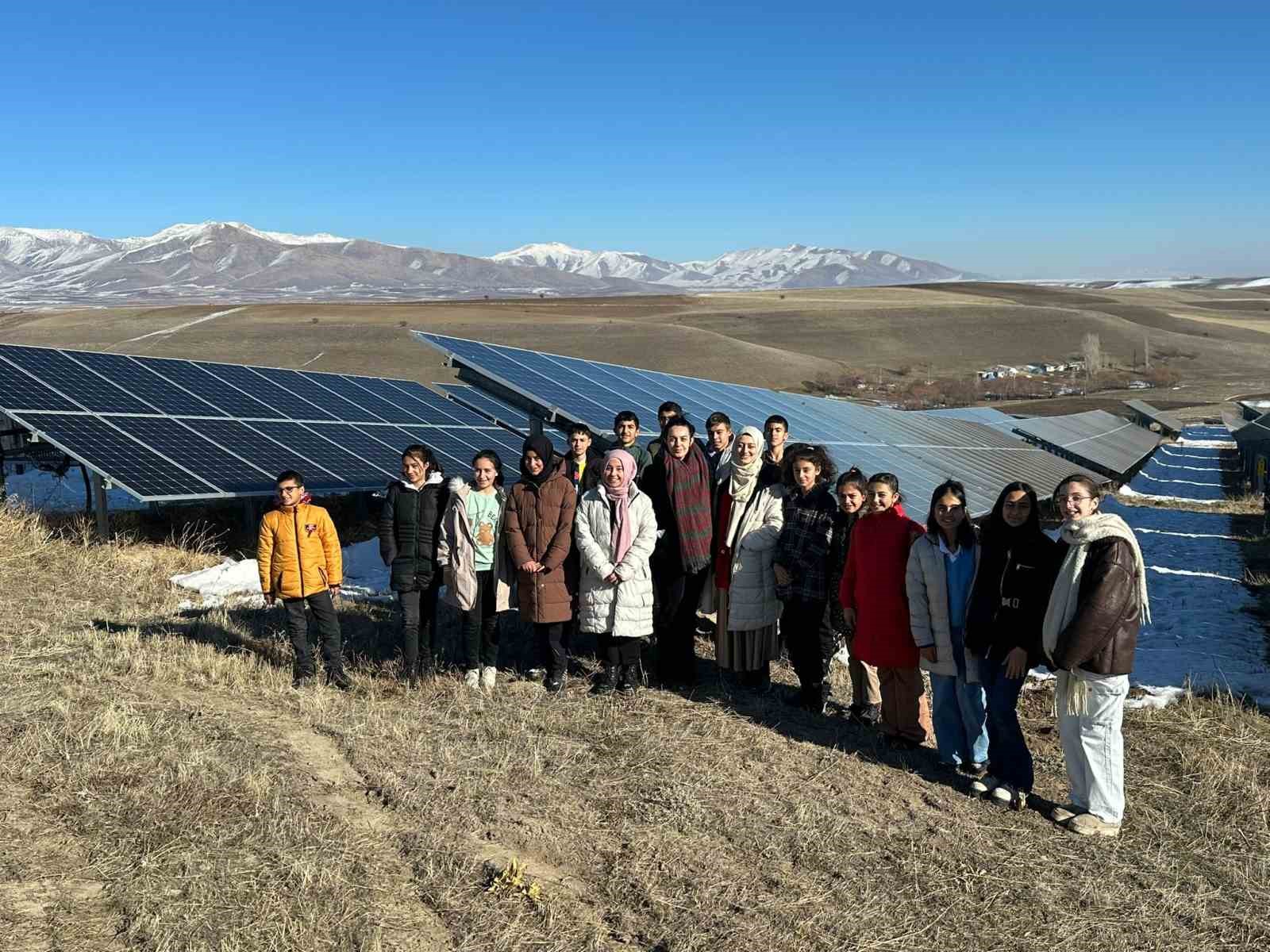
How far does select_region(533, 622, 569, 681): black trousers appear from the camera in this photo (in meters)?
7.52

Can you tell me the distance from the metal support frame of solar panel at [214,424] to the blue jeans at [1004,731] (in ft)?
27.1

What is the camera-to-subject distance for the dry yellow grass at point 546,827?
446 centimetres

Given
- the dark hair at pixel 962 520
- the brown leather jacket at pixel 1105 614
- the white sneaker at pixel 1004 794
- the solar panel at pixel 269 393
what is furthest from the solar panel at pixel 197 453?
the brown leather jacket at pixel 1105 614

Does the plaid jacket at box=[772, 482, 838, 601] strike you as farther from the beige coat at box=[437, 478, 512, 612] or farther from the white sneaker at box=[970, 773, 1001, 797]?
the beige coat at box=[437, 478, 512, 612]

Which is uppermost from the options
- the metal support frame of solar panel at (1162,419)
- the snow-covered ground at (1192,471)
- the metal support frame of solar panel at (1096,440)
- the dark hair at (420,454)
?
the dark hair at (420,454)

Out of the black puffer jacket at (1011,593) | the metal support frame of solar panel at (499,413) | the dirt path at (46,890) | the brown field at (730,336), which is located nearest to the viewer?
the dirt path at (46,890)

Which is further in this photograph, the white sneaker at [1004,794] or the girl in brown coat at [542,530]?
the girl in brown coat at [542,530]

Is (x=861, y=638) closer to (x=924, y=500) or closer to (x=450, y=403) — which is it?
(x=924, y=500)

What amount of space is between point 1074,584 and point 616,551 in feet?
9.78

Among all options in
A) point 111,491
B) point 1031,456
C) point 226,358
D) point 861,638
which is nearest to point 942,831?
point 861,638

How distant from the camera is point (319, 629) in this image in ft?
25.0

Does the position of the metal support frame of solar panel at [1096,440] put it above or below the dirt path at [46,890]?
below

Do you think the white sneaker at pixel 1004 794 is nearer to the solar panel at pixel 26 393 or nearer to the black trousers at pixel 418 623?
the black trousers at pixel 418 623

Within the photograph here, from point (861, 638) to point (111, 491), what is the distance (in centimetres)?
1387
